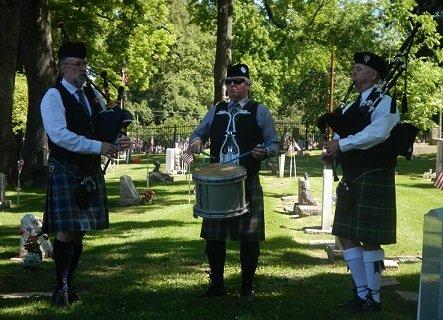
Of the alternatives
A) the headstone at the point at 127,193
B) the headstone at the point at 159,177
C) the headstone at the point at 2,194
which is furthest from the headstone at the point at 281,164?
the headstone at the point at 2,194

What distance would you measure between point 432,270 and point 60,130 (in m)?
2.83

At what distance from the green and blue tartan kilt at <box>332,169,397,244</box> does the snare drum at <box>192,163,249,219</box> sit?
33.3 inches

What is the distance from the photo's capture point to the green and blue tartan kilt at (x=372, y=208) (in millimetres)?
5211

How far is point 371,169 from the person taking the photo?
525cm

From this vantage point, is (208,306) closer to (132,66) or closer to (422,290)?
(422,290)

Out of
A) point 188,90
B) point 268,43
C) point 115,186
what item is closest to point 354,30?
point 268,43

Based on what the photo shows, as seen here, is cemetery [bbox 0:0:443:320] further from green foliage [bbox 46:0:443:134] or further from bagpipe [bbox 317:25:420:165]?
green foliage [bbox 46:0:443:134]

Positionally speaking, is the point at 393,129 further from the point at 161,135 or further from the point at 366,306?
the point at 161,135

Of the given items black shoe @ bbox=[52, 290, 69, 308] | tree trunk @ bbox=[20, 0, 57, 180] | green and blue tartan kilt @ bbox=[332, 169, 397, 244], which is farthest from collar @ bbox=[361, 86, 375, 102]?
tree trunk @ bbox=[20, 0, 57, 180]

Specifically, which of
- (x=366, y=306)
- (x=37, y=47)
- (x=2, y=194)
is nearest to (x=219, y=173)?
(x=366, y=306)

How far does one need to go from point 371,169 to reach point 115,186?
1504 cm

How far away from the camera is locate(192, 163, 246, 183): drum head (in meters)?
5.11

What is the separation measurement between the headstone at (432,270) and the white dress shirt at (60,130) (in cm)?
252

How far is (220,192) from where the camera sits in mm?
5129
